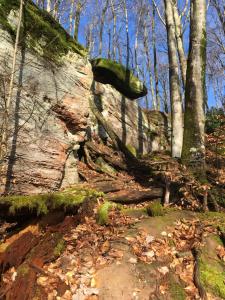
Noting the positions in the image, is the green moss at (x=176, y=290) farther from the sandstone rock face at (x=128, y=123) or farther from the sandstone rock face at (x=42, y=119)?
the sandstone rock face at (x=128, y=123)

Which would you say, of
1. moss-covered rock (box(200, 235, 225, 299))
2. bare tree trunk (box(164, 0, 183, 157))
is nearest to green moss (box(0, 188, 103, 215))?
moss-covered rock (box(200, 235, 225, 299))

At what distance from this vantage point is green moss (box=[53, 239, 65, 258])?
443cm

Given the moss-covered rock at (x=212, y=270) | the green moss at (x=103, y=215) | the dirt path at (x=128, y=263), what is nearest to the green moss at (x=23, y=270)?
the dirt path at (x=128, y=263)

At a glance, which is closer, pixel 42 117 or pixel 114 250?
pixel 114 250

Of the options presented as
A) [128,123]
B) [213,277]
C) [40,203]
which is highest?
[128,123]

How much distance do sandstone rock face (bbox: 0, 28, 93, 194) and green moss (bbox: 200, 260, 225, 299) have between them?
3.79 metres

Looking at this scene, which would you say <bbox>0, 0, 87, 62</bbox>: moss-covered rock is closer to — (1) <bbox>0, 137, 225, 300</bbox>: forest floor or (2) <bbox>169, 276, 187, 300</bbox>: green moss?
(1) <bbox>0, 137, 225, 300</bbox>: forest floor

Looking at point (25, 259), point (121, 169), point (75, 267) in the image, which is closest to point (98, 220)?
point (75, 267)

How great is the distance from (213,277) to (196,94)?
437 cm

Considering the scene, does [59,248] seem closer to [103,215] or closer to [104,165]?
[103,215]

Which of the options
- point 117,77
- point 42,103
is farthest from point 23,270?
point 117,77

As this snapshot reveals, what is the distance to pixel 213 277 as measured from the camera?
4.28 meters

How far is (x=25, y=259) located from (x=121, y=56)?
30.7m

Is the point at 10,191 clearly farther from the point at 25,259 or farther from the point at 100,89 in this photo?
the point at 100,89
